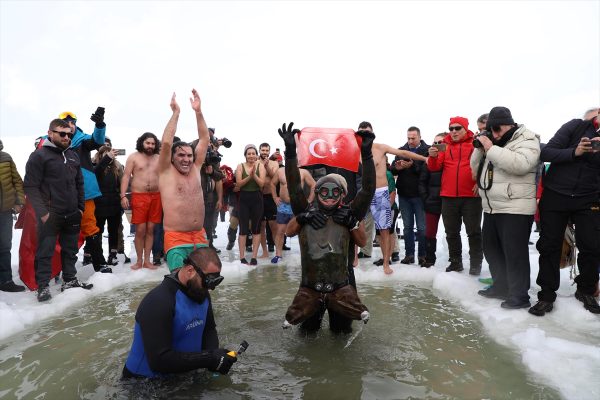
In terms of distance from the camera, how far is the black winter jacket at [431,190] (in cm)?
665

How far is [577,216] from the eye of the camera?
421 centimetres

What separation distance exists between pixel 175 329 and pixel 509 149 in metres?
3.91

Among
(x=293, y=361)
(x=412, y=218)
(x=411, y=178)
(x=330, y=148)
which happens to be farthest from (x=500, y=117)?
(x=293, y=361)

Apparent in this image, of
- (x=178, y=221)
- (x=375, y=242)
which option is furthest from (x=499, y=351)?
(x=375, y=242)

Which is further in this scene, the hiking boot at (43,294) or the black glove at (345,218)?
the hiking boot at (43,294)

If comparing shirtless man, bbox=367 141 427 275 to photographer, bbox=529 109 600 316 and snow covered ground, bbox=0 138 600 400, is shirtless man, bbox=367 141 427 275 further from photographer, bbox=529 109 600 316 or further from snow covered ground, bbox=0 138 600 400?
photographer, bbox=529 109 600 316

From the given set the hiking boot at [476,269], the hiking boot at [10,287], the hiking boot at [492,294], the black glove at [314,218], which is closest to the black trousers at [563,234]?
the hiking boot at [492,294]

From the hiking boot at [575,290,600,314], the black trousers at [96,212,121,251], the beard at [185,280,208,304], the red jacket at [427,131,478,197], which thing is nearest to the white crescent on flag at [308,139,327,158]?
the red jacket at [427,131,478,197]

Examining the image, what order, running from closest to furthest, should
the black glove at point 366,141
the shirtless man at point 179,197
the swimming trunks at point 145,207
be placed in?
the black glove at point 366,141
the shirtless man at point 179,197
the swimming trunks at point 145,207

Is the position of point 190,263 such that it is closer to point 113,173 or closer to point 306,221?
point 306,221

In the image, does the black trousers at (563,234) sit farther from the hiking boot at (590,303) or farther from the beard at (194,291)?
the beard at (194,291)

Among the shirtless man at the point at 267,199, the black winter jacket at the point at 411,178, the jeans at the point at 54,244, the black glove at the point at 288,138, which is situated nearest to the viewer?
the black glove at the point at 288,138

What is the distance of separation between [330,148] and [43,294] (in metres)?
4.05

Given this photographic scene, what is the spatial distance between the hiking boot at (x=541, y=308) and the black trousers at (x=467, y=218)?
175 centimetres
